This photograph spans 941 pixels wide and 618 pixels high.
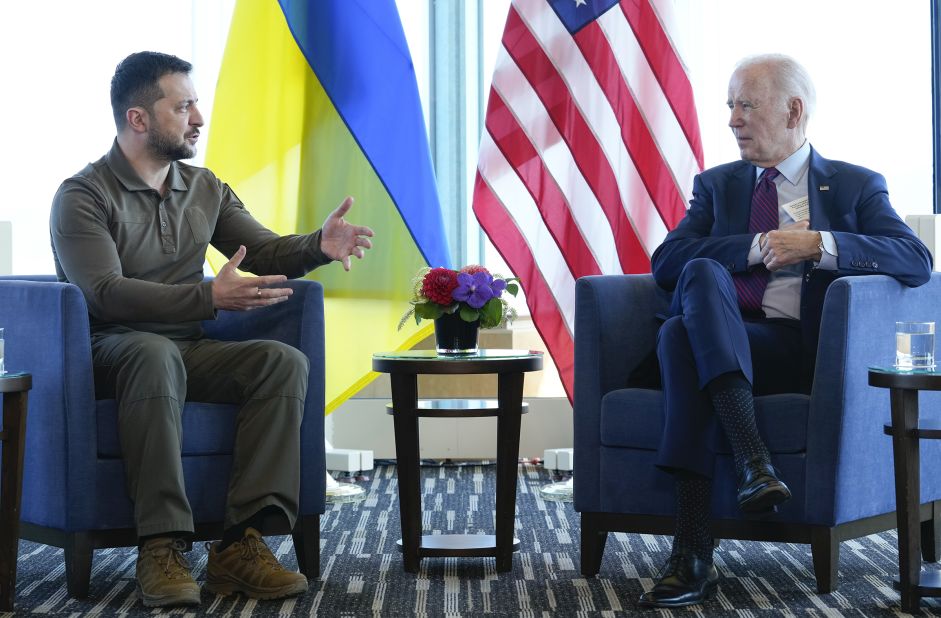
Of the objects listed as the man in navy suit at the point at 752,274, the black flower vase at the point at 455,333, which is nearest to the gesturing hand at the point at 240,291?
the black flower vase at the point at 455,333

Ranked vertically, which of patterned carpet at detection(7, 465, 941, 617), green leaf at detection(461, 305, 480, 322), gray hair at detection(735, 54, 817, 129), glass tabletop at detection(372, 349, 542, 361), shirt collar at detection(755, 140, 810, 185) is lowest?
patterned carpet at detection(7, 465, 941, 617)

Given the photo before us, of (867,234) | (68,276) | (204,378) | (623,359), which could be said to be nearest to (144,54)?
(68,276)

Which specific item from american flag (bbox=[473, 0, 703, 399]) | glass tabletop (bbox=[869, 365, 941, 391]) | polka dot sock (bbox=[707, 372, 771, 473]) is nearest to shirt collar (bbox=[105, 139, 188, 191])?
american flag (bbox=[473, 0, 703, 399])

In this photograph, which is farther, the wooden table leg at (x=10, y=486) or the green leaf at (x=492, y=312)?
the green leaf at (x=492, y=312)

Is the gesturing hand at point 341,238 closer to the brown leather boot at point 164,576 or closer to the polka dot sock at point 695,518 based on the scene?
the brown leather boot at point 164,576

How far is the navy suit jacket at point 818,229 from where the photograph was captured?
2.57 metres

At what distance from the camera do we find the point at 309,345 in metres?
2.68

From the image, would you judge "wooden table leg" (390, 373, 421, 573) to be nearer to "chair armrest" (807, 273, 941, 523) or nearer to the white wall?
"chair armrest" (807, 273, 941, 523)

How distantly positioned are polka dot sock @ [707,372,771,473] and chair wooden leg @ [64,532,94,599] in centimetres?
141

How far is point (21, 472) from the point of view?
2342mm

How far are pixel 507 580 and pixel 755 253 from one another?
99 cm

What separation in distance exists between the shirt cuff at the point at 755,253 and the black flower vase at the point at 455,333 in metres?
0.69

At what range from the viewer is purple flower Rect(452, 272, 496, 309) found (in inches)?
109

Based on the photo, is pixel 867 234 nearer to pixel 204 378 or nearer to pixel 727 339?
pixel 727 339
